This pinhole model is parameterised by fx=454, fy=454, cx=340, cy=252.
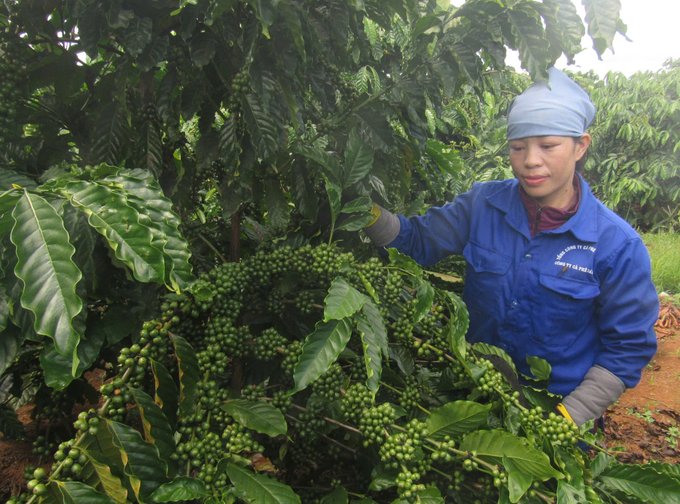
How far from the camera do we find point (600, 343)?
6.46 feet

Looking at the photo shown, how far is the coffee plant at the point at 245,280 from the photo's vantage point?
102cm

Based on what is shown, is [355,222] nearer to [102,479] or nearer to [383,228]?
[383,228]

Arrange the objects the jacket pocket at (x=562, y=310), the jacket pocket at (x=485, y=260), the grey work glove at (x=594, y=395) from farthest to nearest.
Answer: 1. the jacket pocket at (x=485, y=260)
2. the jacket pocket at (x=562, y=310)
3. the grey work glove at (x=594, y=395)

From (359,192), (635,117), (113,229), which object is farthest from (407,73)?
(635,117)

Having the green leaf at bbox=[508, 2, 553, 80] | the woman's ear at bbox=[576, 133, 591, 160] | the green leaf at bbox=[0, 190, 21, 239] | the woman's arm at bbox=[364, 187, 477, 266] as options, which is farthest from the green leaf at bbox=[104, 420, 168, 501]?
the woman's ear at bbox=[576, 133, 591, 160]

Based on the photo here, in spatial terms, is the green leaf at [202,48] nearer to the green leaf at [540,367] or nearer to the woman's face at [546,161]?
the woman's face at [546,161]

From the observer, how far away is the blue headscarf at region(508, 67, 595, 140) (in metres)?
1.77

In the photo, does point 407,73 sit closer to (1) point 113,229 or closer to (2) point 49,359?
(1) point 113,229

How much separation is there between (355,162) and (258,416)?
87cm

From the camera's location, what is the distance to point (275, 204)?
165cm

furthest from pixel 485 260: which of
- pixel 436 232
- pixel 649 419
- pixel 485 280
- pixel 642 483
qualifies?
pixel 649 419

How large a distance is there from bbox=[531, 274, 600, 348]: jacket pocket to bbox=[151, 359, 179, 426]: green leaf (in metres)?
1.46

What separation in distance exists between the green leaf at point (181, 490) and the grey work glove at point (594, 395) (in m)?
1.38

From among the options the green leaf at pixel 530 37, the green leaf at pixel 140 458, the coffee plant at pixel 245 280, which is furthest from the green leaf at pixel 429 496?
the green leaf at pixel 530 37
